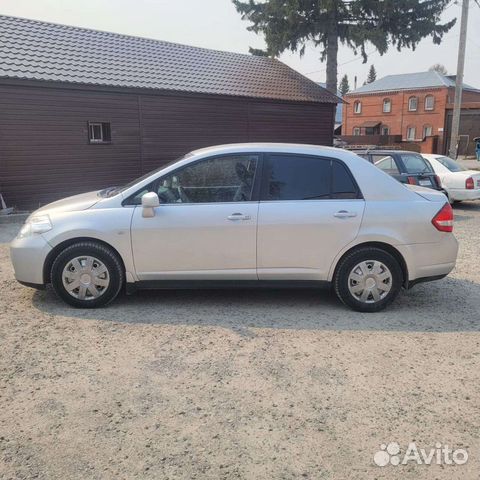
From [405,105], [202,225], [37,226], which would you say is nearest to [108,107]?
[37,226]

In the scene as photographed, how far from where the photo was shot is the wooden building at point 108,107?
12.4 m

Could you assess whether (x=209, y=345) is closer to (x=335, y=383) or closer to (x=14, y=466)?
(x=335, y=383)

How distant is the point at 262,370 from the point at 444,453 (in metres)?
1.41

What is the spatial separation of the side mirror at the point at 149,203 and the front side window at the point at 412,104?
56.3 metres

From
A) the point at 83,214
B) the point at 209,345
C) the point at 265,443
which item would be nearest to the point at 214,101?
the point at 83,214

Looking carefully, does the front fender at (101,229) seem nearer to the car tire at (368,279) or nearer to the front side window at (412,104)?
the car tire at (368,279)

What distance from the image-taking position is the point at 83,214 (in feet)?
16.8

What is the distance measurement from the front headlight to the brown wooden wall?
7.82m

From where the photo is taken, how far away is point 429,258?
17.1 ft

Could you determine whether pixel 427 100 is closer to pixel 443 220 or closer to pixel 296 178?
pixel 443 220

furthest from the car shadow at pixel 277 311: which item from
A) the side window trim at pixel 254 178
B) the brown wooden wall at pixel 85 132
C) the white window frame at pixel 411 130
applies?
the white window frame at pixel 411 130

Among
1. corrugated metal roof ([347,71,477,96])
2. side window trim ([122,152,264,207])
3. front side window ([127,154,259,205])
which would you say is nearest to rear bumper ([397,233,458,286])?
side window trim ([122,152,264,207])

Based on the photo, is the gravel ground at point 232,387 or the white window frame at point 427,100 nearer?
the gravel ground at point 232,387

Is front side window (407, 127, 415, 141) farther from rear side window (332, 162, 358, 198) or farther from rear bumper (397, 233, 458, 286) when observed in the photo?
rear side window (332, 162, 358, 198)
